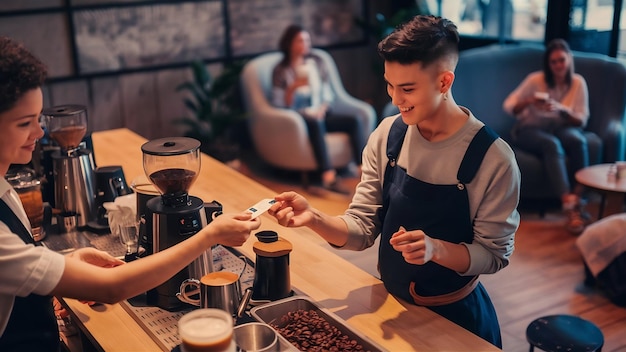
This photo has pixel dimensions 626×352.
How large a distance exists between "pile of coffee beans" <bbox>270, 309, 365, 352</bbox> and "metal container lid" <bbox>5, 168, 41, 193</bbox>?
105 cm

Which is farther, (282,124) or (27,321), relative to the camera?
(282,124)

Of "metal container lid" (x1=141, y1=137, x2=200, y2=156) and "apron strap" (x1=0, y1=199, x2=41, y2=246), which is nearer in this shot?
"apron strap" (x1=0, y1=199, x2=41, y2=246)

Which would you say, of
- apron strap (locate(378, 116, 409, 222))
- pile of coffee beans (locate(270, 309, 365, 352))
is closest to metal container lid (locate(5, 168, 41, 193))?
pile of coffee beans (locate(270, 309, 365, 352))

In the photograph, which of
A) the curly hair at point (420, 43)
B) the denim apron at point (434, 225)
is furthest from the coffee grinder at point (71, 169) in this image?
the curly hair at point (420, 43)

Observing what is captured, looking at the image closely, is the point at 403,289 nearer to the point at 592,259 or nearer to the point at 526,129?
the point at 592,259

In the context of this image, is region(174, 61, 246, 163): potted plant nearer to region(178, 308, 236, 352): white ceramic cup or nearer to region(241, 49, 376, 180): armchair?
region(241, 49, 376, 180): armchair

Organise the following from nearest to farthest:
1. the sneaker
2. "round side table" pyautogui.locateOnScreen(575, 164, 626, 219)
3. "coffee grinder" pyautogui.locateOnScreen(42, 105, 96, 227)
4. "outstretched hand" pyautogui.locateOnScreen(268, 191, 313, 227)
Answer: "outstretched hand" pyautogui.locateOnScreen(268, 191, 313, 227) → "coffee grinder" pyautogui.locateOnScreen(42, 105, 96, 227) → "round side table" pyautogui.locateOnScreen(575, 164, 626, 219) → the sneaker

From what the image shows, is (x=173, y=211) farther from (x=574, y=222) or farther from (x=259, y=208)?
(x=574, y=222)

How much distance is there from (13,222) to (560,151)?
13.2 feet

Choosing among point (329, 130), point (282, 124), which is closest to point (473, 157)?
point (282, 124)

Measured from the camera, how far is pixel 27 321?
1.63 m

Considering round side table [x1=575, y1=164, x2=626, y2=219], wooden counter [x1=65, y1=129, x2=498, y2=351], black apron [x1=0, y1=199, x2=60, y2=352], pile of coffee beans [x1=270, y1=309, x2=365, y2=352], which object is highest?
black apron [x1=0, y1=199, x2=60, y2=352]

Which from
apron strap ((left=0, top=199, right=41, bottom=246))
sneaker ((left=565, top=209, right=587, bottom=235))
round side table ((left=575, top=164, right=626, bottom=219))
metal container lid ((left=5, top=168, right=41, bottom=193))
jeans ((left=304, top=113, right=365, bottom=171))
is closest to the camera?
apron strap ((left=0, top=199, right=41, bottom=246))

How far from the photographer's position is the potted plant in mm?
5820
